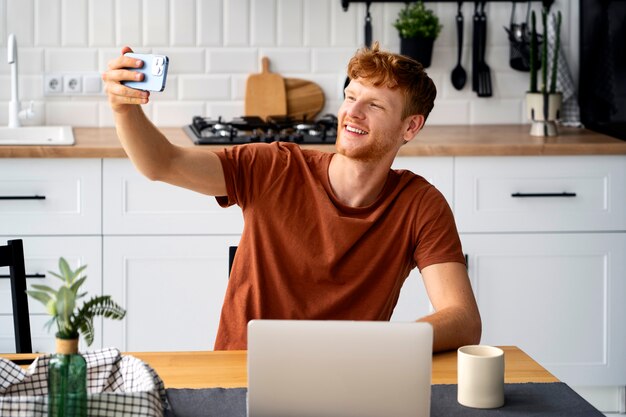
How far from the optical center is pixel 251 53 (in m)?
3.86

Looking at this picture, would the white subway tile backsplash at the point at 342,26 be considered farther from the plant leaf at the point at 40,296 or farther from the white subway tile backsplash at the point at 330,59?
the plant leaf at the point at 40,296

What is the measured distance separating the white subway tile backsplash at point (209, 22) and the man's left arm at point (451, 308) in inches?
79.8

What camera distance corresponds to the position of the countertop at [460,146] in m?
3.15

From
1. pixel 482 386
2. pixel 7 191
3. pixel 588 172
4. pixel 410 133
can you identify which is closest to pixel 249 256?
pixel 410 133

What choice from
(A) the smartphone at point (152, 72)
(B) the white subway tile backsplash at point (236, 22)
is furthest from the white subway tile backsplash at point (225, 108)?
(A) the smartphone at point (152, 72)

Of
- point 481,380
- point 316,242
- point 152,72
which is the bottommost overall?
point 481,380

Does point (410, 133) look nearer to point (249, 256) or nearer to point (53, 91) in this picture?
point (249, 256)

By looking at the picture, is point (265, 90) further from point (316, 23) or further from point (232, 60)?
point (316, 23)

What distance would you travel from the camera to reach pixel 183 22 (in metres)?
3.82

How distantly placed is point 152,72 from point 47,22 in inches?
89.1

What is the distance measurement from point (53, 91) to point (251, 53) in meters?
0.74

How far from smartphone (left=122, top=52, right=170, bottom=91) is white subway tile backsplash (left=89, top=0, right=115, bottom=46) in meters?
2.15

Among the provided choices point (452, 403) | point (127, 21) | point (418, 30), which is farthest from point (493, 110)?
point (452, 403)

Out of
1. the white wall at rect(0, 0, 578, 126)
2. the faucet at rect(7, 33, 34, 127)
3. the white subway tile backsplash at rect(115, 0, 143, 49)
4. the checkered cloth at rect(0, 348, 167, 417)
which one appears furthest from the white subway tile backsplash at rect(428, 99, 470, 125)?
the checkered cloth at rect(0, 348, 167, 417)
